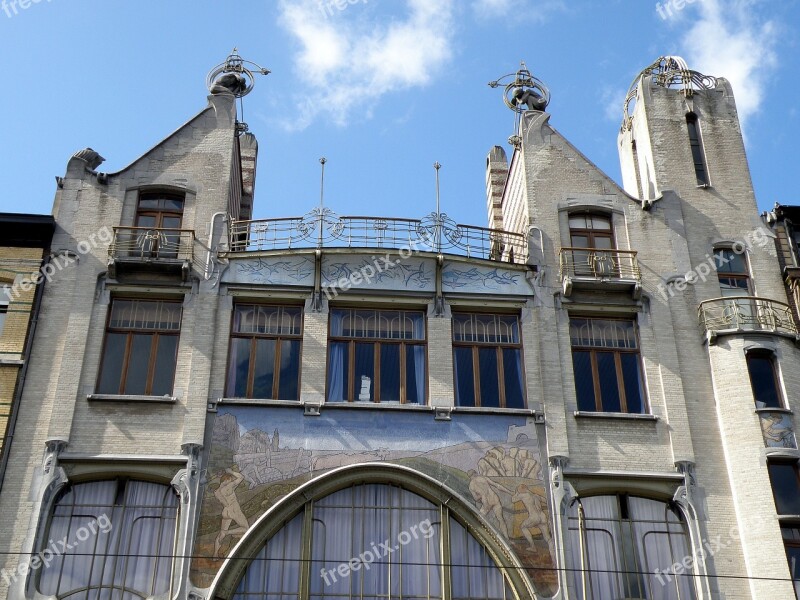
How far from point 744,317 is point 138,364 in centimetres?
1372

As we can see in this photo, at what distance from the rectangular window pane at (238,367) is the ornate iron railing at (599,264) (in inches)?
300

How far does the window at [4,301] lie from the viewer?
22688 mm

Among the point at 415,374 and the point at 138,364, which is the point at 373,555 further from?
the point at 138,364

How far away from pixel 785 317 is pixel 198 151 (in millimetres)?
14758

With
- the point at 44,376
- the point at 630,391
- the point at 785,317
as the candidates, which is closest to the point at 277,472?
the point at 44,376

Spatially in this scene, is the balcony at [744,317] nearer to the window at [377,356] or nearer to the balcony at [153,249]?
the window at [377,356]

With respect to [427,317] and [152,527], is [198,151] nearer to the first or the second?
[427,317]
